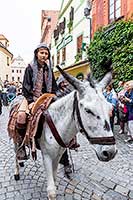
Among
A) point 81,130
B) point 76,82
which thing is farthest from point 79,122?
point 76,82

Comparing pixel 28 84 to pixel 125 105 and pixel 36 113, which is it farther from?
pixel 125 105

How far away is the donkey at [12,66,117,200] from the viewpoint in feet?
10.9

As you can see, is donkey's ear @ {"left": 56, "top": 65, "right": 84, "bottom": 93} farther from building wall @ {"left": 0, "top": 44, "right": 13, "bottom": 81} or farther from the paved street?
building wall @ {"left": 0, "top": 44, "right": 13, "bottom": 81}

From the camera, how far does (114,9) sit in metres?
14.9

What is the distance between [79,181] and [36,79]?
2.10 m

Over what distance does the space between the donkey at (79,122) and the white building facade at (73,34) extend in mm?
15191

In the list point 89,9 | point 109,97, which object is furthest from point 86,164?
point 89,9

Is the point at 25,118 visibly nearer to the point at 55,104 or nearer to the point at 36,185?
the point at 55,104

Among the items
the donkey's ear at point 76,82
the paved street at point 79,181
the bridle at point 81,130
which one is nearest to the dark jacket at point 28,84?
the bridle at point 81,130

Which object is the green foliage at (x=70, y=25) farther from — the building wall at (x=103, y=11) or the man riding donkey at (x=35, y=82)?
the man riding donkey at (x=35, y=82)

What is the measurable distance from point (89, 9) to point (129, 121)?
12.2 m

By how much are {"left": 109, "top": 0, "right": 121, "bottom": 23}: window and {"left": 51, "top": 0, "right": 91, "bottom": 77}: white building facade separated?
11.9ft

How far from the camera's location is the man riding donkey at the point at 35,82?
14.6 feet

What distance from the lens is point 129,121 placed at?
8.66m
